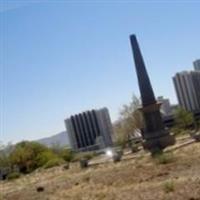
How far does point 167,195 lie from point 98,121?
12173 centimetres

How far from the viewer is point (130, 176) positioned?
21.4m

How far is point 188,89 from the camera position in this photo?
13075 centimetres

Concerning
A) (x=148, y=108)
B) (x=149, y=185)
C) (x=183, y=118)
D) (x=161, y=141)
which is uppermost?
(x=148, y=108)

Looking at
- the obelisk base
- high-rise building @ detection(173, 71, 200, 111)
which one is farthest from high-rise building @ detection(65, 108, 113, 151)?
the obelisk base

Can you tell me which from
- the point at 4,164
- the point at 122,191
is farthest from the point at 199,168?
the point at 4,164

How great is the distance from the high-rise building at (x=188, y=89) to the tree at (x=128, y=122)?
5527 centimetres

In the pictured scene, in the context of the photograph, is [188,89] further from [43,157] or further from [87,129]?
[43,157]

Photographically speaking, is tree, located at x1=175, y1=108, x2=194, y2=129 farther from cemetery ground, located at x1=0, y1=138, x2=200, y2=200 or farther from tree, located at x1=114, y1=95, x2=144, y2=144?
cemetery ground, located at x1=0, y1=138, x2=200, y2=200

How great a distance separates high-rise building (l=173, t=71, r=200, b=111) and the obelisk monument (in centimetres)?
9449

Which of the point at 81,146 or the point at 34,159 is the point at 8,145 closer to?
the point at 34,159

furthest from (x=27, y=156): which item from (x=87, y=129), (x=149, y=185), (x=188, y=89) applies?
(x=188, y=89)

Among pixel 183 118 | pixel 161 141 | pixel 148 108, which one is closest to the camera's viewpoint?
pixel 161 141

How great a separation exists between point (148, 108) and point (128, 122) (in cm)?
3943

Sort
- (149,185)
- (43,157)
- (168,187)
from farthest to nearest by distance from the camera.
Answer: (43,157), (149,185), (168,187)
